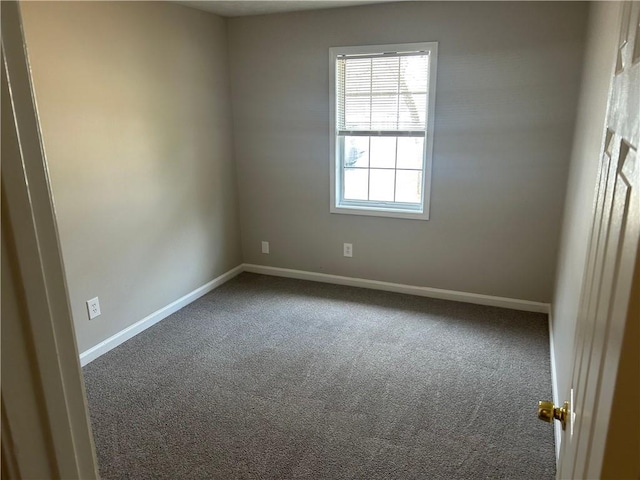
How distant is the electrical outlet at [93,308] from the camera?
9.27 feet

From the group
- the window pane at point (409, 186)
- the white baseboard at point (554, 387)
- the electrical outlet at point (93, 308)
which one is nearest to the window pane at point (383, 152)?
the window pane at point (409, 186)

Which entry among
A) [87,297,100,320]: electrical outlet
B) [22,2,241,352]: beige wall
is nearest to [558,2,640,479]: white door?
[22,2,241,352]: beige wall

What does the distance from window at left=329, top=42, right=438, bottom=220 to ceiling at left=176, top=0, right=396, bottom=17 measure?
1.07 ft

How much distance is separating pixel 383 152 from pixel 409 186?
1.15ft

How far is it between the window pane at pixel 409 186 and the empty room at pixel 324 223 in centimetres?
2

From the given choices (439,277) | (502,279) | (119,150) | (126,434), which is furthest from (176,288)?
(502,279)

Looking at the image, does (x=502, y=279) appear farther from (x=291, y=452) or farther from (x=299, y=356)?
(x=291, y=452)

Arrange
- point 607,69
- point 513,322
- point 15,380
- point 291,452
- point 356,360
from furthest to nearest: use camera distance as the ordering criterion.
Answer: point 513,322, point 356,360, point 291,452, point 607,69, point 15,380

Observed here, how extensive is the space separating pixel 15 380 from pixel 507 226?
11.0 feet

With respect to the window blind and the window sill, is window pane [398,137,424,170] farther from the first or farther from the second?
the window sill

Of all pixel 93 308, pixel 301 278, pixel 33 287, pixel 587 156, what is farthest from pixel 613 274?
pixel 301 278

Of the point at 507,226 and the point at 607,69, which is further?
the point at 507,226

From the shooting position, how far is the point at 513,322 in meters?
3.28

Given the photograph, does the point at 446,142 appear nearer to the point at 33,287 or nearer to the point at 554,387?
the point at 554,387
